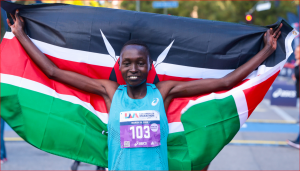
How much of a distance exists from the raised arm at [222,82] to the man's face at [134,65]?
0.35 metres

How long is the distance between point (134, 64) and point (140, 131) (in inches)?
23.1

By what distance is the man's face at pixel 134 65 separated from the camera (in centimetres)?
243

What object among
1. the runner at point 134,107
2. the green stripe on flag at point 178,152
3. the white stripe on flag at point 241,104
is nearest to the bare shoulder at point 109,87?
the runner at point 134,107

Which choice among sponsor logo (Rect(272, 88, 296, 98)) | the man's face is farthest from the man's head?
sponsor logo (Rect(272, 88, 296, 98))

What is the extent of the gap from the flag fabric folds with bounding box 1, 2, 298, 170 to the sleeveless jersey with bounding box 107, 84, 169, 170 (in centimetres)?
33

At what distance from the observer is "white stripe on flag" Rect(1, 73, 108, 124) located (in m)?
2.79

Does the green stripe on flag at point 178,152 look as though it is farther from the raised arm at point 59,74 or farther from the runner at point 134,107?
the raised arm at point 59,74

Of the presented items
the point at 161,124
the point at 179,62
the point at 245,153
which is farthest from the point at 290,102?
the point at 161,124

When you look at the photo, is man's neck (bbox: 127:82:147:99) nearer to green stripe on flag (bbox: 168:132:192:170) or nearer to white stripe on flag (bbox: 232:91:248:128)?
green stripe on flag (bbox: 168:132:192:170)

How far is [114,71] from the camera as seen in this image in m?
3.22

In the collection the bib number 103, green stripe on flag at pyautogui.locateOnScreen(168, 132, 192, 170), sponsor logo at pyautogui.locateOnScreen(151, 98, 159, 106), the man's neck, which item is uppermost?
the man's neck

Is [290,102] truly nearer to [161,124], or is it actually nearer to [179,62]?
[179,62]

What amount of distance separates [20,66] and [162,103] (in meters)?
1.48

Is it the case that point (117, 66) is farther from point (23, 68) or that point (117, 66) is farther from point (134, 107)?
point (23, 68)
